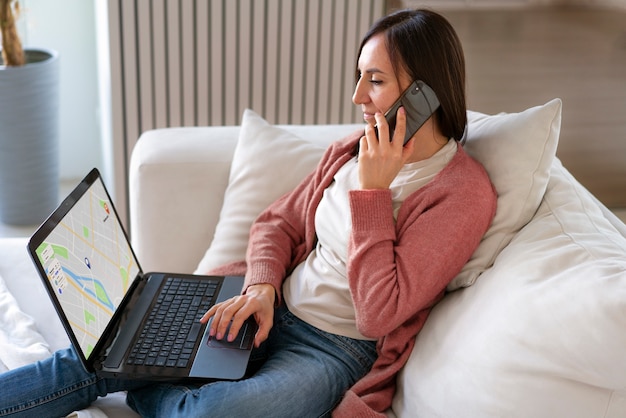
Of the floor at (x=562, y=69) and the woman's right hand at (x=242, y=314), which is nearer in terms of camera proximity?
the woman's right hand at (x=242, y=314)

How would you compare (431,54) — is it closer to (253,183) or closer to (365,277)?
(365,277)

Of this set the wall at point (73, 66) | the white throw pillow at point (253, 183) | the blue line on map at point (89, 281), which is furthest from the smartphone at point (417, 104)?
the wall at point (73, 66)

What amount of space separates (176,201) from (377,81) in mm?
685

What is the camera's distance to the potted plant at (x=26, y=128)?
2.82m

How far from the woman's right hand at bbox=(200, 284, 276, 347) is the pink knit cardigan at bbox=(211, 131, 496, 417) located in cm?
20

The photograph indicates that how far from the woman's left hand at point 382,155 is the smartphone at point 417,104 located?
0.01 m

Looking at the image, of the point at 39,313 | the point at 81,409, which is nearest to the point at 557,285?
the point at 81,409

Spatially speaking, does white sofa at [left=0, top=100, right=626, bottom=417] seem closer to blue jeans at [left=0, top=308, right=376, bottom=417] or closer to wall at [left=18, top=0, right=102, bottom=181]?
blue jeans at [left=0, top=308, right=376, bottom=417]

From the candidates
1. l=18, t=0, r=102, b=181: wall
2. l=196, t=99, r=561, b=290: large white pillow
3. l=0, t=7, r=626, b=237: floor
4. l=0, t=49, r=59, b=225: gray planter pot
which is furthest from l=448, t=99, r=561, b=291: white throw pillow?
l=18, t=0, r=102, b=181: wall

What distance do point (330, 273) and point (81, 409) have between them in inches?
20.7

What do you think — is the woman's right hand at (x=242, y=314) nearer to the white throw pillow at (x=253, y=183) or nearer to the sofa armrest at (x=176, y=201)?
the white throw pillow at (x=253, y=183)

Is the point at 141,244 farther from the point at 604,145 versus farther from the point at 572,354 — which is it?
the point at 604,145

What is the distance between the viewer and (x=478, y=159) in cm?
158

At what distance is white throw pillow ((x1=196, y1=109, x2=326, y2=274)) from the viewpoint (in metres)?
1.86
